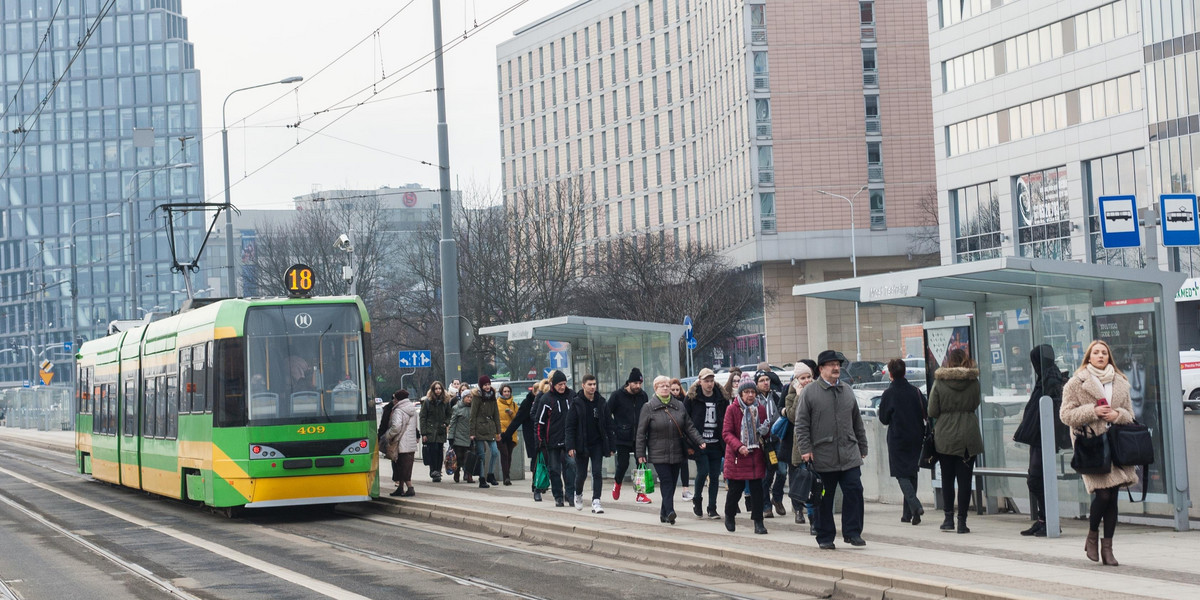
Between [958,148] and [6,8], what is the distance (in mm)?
110375

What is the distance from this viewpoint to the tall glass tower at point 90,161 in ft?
458

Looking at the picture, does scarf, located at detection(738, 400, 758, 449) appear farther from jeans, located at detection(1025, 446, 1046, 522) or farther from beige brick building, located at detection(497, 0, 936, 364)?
beige brick building, located at detection(497, 0, 936, 364)

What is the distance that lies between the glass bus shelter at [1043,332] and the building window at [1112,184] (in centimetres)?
3811

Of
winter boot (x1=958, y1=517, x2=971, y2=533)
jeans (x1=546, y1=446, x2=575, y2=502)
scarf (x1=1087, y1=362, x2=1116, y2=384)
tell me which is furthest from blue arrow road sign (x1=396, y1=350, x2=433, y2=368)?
scarf (x1=1087, y1=362, x2=1116, y2=384)

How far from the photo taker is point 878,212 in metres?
79.0

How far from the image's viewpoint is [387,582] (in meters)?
12.3

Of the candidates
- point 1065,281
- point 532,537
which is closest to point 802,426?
point 1065,281

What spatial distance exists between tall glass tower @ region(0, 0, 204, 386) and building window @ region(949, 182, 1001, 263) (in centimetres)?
9290

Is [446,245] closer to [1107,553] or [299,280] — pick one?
[299,280]

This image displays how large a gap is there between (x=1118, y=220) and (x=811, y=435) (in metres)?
4.15

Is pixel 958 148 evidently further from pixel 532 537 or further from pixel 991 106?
pixel 532 537

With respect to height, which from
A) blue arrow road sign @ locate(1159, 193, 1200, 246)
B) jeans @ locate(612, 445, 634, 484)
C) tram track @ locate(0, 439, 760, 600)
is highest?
blue arrow road sign @ locate(1159, 193, 1200, 246)

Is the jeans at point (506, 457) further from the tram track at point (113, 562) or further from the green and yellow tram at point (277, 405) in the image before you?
the tram track at point (113, 562)

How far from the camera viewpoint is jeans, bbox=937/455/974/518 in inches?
549
